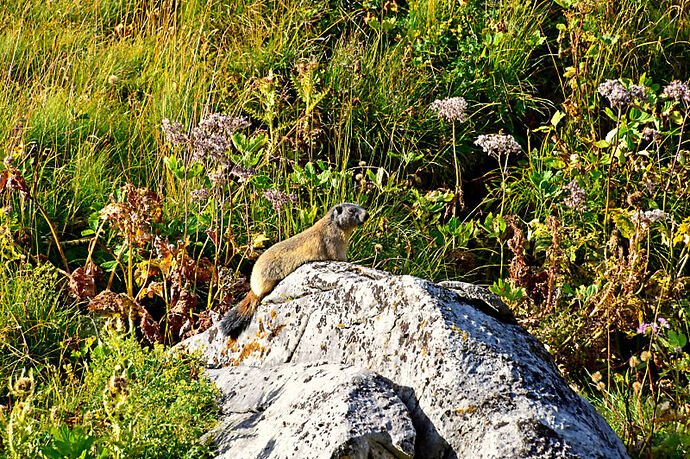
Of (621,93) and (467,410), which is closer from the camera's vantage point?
(467,410)

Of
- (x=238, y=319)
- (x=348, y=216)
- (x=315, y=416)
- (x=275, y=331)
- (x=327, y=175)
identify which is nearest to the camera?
(x=315, y=416)

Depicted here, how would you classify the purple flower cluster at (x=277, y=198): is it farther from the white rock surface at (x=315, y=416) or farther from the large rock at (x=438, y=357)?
the white rock surface at (x=315, y=416)

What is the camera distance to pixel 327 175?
5754mm

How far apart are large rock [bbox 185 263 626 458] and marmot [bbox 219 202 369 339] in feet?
0.43

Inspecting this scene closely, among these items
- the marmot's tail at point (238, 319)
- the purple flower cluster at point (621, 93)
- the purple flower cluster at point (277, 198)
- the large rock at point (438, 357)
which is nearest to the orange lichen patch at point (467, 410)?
the large rock at point (438, 357)

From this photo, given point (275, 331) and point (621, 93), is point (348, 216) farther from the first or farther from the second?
point (621, 93)

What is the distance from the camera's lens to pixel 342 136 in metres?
6.88

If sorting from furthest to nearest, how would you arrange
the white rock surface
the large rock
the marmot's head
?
1. the marmot's head
2. the large rock
3. the white rock surface

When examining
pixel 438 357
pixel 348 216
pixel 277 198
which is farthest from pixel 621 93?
pixel 438 357

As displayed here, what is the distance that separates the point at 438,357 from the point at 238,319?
4.91 ft

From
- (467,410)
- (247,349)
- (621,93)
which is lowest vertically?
(247,349)

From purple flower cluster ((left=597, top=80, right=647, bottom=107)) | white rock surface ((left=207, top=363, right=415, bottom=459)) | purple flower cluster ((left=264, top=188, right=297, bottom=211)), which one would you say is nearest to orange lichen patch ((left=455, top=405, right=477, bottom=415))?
white rock surface ((left=207, top=363, right=415, bottom=459))

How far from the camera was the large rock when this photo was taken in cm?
291

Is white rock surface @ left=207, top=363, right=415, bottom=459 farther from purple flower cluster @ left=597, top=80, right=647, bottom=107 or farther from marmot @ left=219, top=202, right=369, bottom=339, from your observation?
purple flower cluster @ left=597, top=80, right=647, bottom=107
